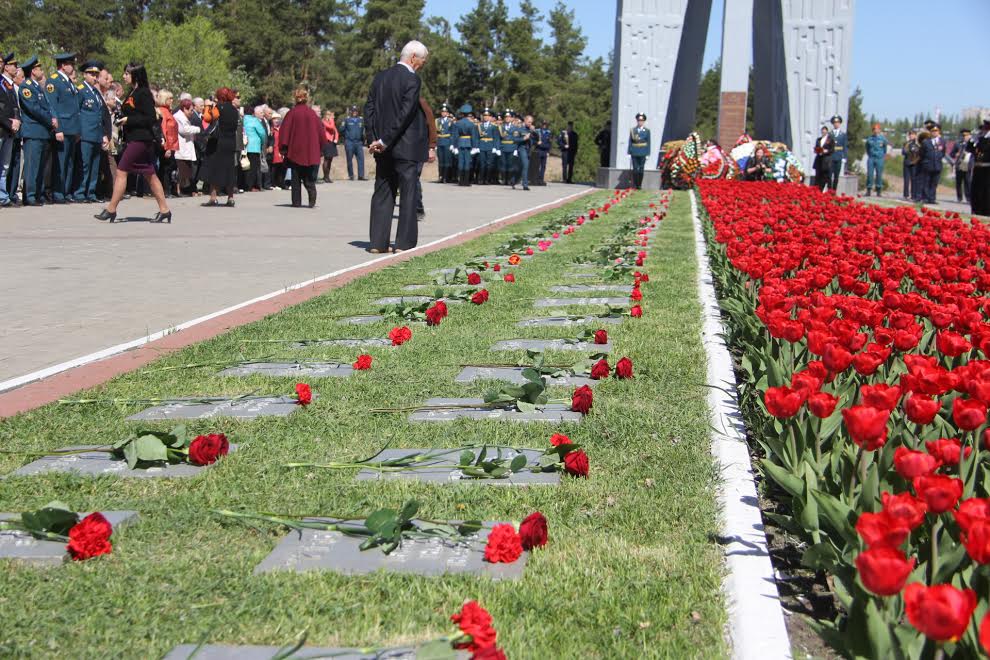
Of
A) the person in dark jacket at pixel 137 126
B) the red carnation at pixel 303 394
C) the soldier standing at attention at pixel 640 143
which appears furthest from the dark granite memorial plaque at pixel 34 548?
the soldier standing at attention at pixel 640 143

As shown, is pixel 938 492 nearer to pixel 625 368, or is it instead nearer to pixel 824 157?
pixel 625 368

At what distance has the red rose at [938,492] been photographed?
1943mm

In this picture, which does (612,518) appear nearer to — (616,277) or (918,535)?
(918,535)

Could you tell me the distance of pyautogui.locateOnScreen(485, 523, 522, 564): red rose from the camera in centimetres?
267

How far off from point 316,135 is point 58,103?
403 cm

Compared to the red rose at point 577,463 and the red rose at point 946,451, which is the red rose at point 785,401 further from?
the red rose at point 577,463

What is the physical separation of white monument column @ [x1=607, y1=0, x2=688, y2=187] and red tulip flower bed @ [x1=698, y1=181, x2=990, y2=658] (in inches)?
997

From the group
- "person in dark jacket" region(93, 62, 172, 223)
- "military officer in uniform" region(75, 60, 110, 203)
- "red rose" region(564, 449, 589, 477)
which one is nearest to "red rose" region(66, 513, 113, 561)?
"red rose" region(564, 449, 589, 477)

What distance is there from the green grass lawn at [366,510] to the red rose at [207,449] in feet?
0.22

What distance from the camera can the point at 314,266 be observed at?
987 centimetres

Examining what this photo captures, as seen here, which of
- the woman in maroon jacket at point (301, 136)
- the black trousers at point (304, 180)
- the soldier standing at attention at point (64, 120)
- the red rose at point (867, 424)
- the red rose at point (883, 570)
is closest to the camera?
the red rose at point (883, 570)

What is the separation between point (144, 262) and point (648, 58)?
22657 millimetres

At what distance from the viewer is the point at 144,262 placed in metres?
9.84

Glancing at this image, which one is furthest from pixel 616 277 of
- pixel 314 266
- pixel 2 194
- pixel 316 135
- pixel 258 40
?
pixel 258 40
